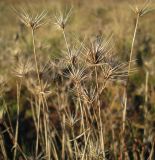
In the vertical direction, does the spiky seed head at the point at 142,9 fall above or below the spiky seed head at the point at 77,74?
above

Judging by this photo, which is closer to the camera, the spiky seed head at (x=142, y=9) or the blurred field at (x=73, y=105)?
the spiky seed head at (x=142, y=9)

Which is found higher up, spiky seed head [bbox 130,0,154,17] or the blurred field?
spiky seed head [bbox 130,0,154,17]

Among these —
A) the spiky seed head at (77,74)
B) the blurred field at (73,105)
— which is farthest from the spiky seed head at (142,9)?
the spiky seed head at (77,74)

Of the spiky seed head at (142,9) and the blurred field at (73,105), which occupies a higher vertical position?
the spiky seed head at (142,9)

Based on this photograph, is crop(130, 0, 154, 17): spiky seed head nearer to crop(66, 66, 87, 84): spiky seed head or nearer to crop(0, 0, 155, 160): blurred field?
crop(0, 0, 155, 160): blurred field

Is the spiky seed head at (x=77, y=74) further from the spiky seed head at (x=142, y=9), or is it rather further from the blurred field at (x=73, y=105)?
the spiky seed head at (x=142, y=9)

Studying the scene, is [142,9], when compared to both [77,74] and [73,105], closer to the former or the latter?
[77,74]

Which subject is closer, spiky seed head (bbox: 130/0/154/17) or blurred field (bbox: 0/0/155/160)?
spiky seed head (bbox: 130/0/154/17)

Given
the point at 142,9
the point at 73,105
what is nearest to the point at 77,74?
the point at 142,9

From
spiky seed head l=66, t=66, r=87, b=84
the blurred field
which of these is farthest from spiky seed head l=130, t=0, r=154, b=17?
spiky seed head l=66, t=66, r=87, b=84
